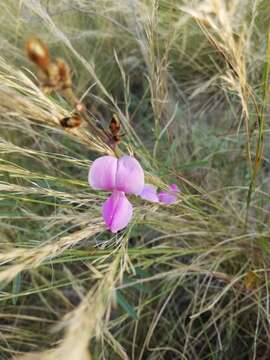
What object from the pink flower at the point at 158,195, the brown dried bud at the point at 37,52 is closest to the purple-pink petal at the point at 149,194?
the pink flower at the point at 158,195

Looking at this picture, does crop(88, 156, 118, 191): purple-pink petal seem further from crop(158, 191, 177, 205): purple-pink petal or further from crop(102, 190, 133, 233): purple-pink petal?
crop(158, 191, 177, 205): purple-pink petal

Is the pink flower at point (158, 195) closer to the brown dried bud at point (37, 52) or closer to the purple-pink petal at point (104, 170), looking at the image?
the purple-pink petal at point (104, 170)

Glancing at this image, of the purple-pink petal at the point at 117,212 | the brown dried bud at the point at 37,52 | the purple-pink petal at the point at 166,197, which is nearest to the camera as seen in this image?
the brown dried bud at the point at 37,52

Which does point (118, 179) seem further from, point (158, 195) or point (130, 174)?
point (158, 195)

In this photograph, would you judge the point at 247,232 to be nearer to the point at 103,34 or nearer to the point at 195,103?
the point at 195,103

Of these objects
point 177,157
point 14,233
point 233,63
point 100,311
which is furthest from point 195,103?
point 100,311

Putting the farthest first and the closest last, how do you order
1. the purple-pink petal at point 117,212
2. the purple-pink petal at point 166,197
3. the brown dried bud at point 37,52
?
1. the purple-pink petal at point 166,197
2. the purple-pink petal at point 117,212
3. the brown dried bud at point 37,52

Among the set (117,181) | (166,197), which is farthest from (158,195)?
(117,181)
